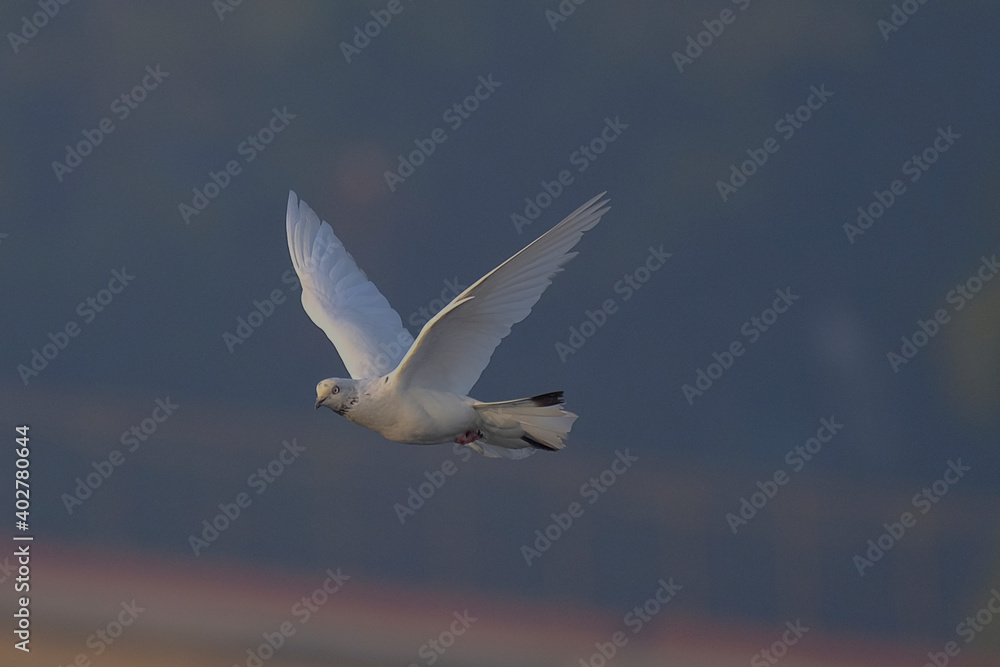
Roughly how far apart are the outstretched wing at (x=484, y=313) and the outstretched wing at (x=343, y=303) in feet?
3.41

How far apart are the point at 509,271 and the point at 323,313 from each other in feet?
9.28

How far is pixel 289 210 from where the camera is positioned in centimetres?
1180

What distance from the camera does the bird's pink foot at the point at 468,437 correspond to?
9.56 metres

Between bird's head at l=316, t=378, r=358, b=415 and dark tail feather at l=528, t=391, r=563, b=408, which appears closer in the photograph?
dark tail feather at l=528, t=391, r=563, b=408

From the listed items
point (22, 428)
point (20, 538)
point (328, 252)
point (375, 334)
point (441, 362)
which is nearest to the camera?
point (441, 362)

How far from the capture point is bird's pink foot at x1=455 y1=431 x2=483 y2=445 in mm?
9562

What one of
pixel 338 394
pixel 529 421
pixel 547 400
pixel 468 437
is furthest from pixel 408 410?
pixel 547 400

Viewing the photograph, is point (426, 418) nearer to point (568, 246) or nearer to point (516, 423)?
point (516, 423)

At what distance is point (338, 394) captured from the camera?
30.1ft

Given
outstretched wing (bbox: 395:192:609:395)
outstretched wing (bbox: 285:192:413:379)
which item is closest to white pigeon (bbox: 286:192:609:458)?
outstretched wing (bbox: 395:192:609:395)

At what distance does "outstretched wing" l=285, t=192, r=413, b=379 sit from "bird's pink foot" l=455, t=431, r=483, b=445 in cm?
98

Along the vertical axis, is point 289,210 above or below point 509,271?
above

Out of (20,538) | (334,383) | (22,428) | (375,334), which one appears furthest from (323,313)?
(22,428)

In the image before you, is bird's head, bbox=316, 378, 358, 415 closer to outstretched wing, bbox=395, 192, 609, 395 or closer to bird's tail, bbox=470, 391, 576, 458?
outstretched wing, bbox=395, 192, 609, 395
